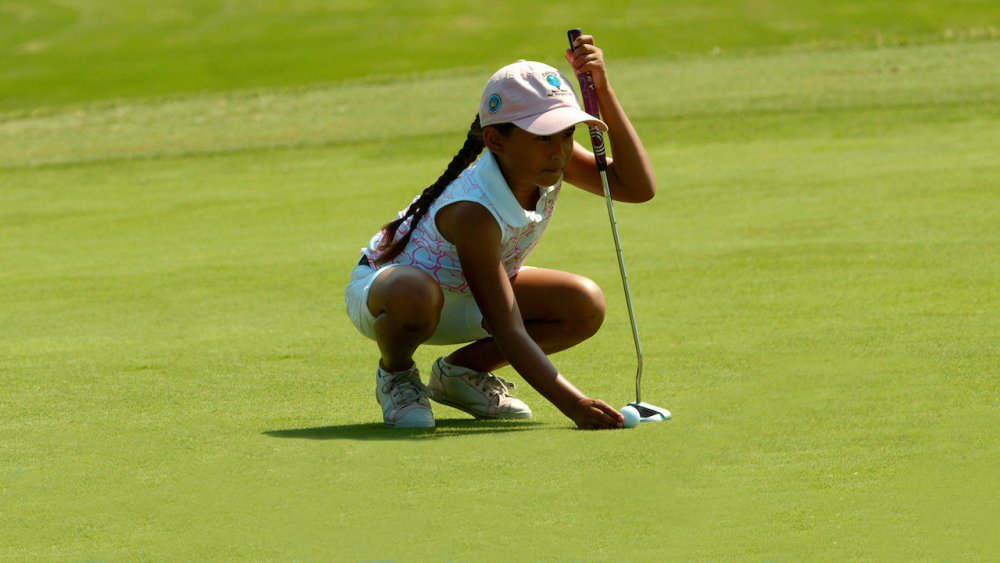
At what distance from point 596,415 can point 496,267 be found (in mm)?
493

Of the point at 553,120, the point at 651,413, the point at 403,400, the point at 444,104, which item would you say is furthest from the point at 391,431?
the point at 444,104

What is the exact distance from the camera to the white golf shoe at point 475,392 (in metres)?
4.82

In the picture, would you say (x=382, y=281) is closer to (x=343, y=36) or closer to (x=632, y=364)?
(x=632, y=364)

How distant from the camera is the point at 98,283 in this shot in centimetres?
762

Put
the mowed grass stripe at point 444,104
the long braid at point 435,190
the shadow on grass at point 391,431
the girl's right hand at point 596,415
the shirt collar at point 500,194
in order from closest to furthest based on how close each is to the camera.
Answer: the girl's right hand at point 596,415 < the shadow on grass at point 391,431 < the shirt collar at point 500,194 < the long braid at point 435,190 < the mowed grass stripe at point 444,104

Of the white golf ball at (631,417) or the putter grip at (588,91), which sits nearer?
the white golf ball at (631,417)

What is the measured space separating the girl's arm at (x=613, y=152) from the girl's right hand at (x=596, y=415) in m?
0.84

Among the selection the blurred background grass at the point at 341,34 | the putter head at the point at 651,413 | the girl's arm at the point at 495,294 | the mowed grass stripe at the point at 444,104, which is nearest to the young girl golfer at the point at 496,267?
the girl's arm at the point at 495,294

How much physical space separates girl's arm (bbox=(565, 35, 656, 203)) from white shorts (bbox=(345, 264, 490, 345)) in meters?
0.55

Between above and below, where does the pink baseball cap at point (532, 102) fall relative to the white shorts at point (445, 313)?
above

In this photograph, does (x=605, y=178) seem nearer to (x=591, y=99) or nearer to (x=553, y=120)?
(x=591, y=99)

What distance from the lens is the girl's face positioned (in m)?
4.45

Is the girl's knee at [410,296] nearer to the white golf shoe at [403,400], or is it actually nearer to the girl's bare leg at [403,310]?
the girl's bare leg at [403,310]

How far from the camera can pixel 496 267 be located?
439cm
